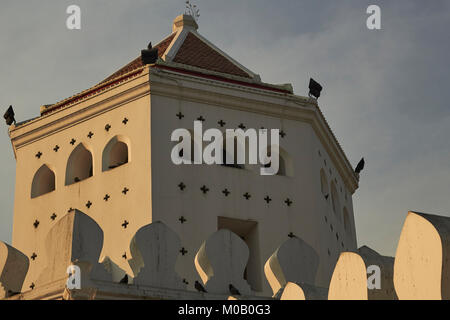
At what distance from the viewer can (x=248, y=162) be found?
22203 millimetres

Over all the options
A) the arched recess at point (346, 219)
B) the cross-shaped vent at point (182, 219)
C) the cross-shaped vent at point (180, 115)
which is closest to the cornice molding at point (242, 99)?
the cross-shaped vent at point (180, 115)

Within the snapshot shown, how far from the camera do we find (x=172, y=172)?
69.6ft

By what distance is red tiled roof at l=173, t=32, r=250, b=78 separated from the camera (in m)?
24.3

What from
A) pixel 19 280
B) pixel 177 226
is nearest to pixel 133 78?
pixel 177 226

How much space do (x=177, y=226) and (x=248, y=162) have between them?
8.25ft

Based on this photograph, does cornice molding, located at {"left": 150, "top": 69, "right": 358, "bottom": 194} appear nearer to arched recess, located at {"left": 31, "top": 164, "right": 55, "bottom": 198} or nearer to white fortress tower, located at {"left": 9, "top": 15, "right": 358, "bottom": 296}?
white fortress tower, located at {"left": 9, "top": 15, "right": 358, "bottom": 296}

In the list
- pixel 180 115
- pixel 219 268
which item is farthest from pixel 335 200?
pixel 219 268

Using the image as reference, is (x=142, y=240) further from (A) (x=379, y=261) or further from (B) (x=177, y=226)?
(B) (x=177, y=226)

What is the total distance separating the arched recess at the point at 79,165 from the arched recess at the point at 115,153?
28.3 inches

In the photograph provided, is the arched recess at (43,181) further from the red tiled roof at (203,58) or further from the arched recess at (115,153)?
the red tiled roof at (203,58)

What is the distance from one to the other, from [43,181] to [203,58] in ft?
15.7

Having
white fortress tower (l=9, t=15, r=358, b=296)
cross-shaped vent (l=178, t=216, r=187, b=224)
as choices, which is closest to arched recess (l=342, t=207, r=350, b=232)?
white fortress tower (l=9, t=15, r=358, b=296)

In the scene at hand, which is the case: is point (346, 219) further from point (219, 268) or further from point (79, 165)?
point (219, 268)

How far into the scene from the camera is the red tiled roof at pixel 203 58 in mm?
24266
